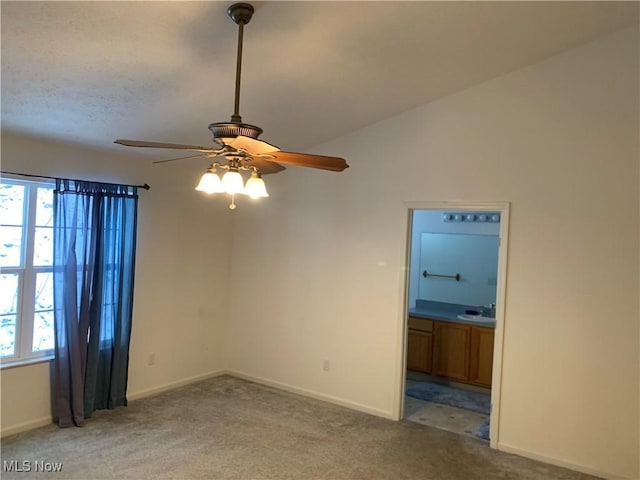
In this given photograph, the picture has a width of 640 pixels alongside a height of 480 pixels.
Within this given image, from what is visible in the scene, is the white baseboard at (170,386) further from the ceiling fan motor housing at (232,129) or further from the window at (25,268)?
the ceiling fan motor housing at (232,129)

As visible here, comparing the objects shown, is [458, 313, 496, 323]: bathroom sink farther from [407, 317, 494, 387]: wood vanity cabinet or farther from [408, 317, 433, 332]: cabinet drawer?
[408, 317, 433, 332]: cabinet drawer

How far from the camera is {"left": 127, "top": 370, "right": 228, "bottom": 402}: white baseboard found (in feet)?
14.8

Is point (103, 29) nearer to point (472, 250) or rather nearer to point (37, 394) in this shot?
point (37, 394)

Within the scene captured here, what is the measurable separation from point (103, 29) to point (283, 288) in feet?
10.2

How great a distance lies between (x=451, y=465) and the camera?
11.3 feet

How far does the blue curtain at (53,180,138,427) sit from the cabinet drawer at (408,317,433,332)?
3082 millimetres

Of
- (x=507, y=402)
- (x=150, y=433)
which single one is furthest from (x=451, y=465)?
(x=150, y=433)

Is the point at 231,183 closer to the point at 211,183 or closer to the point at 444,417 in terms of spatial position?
the point at 211,183

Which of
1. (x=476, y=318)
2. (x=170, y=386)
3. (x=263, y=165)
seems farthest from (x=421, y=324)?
(x=263, y=165)

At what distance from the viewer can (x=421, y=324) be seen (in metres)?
5.48

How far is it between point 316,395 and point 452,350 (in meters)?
1.65

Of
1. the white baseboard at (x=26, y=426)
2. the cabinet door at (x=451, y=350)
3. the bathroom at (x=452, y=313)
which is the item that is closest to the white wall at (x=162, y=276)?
the white baseboard at (x=26, y=426)

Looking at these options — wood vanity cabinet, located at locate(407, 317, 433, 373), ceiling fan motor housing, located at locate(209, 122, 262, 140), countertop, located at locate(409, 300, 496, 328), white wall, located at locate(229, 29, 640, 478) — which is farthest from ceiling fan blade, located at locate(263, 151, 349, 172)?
wood vanity cabinet, located at locate(407, 317, 433, 373)

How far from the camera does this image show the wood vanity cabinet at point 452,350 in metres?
5.08
